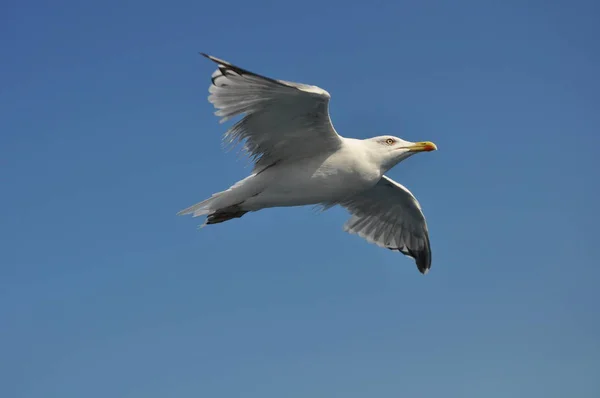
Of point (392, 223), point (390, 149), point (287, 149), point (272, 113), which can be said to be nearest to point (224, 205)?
point (287, 149)

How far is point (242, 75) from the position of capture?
37.2 ft

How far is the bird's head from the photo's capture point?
43.8 ft

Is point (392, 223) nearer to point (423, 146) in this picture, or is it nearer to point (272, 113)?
point (423, 146)

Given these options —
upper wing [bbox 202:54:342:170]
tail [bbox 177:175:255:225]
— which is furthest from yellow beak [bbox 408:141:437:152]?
tail [bbox 177:175:255:225]

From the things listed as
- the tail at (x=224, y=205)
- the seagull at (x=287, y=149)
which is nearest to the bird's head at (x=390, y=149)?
the seagull at (x=287, y=149)

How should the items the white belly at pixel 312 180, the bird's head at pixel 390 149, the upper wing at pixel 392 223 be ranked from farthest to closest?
the upper wing at pixel 392 223 → the bird's head at pixel 390 149 → the white belly at pixel 312 180

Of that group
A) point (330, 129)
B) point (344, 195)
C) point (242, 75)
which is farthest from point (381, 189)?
point (242, 75)

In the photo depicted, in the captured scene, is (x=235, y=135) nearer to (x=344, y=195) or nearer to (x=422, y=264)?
(x=344, y=195)

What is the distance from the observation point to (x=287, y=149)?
13008mm

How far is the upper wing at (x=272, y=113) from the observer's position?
1154cm

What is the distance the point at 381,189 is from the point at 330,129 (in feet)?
11.6

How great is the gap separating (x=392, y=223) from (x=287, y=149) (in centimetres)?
454

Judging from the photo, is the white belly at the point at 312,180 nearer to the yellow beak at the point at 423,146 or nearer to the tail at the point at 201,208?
the tail at the point at 201,208

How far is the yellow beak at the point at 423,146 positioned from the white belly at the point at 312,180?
985 mm
